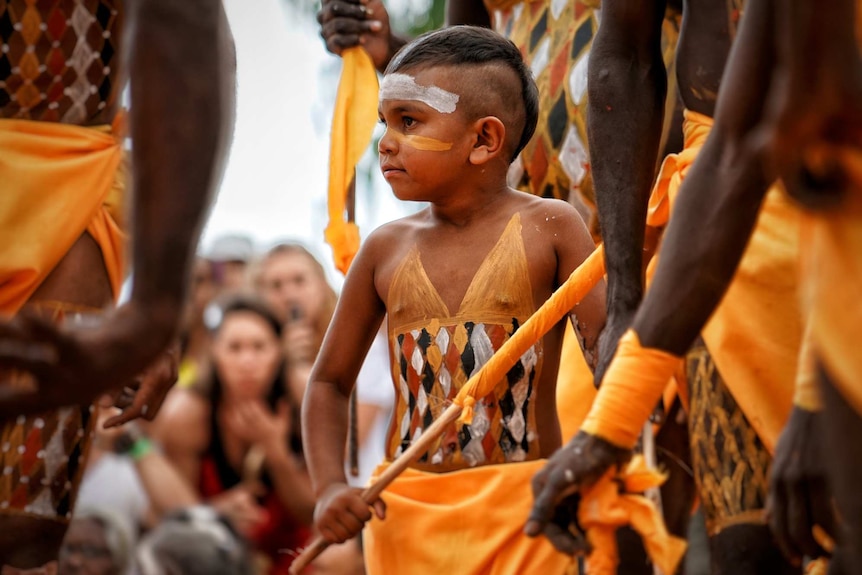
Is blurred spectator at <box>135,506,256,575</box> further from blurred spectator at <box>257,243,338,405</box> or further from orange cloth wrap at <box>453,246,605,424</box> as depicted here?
orange cloth wrap at <box>453,246,605,424</box>

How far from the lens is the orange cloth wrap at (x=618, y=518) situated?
110 inches

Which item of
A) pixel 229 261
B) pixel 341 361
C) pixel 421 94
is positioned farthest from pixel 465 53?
pixel 229 261

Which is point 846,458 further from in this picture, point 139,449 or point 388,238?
point 139,449

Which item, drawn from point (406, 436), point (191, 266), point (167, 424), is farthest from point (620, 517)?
point (167, 424)

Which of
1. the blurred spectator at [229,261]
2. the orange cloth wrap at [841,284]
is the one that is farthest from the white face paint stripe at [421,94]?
the blurred spectator at [229,261]

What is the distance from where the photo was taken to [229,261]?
9156 mm

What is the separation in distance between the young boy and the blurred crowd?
2.35 m

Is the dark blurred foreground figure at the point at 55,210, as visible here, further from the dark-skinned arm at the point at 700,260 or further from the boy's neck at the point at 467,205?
the dark-skinned arm at the point at 700,260

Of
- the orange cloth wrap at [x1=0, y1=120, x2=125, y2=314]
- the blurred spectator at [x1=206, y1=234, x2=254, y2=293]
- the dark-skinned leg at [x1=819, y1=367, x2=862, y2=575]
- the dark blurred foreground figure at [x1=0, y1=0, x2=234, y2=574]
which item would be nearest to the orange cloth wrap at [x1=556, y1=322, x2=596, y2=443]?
the dark blurred foreground figure at [x1=0, y1=0, x2=234, y2=574]

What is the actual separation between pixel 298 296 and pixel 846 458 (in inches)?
239

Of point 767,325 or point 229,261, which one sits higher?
point 767,325

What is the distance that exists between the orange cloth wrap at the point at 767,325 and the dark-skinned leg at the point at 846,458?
130cm

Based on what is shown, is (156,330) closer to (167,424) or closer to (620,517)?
(620,517)

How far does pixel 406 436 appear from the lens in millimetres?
3994
